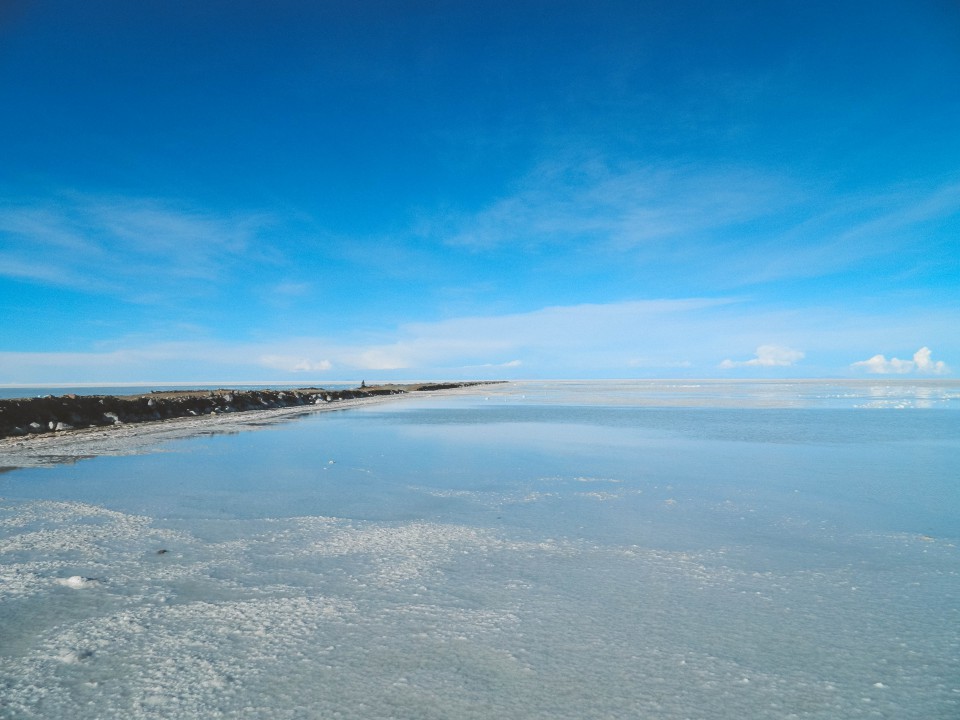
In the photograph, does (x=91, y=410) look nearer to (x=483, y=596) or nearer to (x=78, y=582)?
(x=78, y=582)

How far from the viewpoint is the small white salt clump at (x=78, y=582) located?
11.8 feet

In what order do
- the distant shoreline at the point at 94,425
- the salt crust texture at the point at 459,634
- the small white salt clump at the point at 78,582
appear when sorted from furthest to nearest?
1. the distant shoreline at the point at 94,425
2. the small white salt clump at the point at 78,582
3. the salt crust texture at the point at 459,634

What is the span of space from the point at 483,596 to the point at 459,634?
0.54m

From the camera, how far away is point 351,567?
3.92 meters

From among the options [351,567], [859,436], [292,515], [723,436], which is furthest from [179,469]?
[859,436]

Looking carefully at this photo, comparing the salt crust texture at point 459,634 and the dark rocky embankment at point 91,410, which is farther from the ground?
the dark rocky embankment at point 91,410

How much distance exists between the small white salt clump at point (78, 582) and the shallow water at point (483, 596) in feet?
0.07

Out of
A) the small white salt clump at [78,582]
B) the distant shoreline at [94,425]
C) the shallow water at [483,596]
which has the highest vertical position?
the distant shoreline at [94,425]

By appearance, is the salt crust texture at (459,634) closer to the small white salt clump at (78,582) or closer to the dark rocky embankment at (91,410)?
the small white salt clump at (78,582)

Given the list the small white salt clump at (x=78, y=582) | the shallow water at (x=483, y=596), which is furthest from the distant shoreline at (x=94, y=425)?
→ the small white salt clump at (x=78, y=582)

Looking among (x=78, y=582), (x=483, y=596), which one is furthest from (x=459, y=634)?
(x=78, y=582)

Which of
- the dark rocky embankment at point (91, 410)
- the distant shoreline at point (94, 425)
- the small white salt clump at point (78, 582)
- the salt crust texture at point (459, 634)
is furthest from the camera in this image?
the dark rocky embankment at point (91, 410)

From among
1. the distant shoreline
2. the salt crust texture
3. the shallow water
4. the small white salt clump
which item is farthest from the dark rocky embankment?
the salt crust texture

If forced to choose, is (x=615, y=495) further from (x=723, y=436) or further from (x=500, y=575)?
(x=723, y=436)
